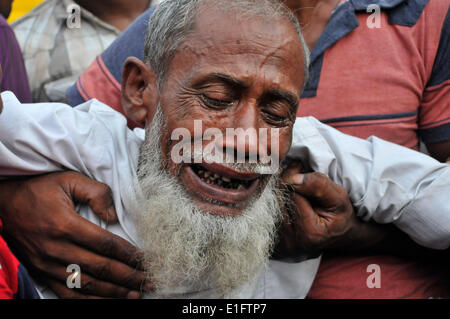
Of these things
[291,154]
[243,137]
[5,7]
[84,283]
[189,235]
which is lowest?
[84,283]

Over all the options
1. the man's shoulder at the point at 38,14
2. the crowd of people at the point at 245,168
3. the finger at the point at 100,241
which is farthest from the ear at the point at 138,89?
the man's shoulder at the point at 38,14

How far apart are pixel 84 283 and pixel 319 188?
Answer: 1.07 meters

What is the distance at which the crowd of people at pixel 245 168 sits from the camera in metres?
2.09

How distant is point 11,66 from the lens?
9.66 feet

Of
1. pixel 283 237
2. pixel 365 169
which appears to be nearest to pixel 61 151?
pixel 283 237

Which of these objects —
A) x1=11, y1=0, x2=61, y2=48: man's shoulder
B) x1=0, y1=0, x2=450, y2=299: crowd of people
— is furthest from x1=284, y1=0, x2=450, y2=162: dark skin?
x1=11, y1=0, x2=61, y2=48: man's shoulder

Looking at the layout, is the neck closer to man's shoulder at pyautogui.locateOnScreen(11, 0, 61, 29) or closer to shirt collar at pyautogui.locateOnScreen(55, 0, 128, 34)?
shirt collar at pyautogui.locateOnScreen(55, 0, 128, 34)

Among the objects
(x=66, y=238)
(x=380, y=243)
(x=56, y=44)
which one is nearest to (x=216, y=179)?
(x=66, y=238)

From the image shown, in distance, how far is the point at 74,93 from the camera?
9.92 feet

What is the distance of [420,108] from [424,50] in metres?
0.32

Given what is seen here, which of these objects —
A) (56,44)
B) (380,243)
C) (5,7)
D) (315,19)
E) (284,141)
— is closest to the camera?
(284,141)

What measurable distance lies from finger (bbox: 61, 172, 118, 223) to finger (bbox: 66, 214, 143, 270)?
0.28 ft

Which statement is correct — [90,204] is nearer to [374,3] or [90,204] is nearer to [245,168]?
[245,168]

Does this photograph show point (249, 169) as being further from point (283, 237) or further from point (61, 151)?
point (61, 151)
